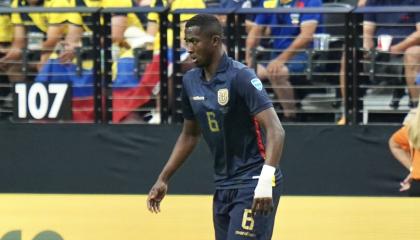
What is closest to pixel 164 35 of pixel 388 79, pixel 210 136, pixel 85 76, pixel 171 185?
pixel 85 76

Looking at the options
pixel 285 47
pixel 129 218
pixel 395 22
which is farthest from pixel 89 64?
pixel 395 22

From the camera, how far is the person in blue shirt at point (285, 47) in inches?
320

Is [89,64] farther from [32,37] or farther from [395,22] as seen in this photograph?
[395,22]

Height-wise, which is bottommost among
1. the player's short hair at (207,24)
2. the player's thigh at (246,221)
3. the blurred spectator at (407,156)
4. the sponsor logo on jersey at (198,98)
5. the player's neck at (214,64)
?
the blurred spectator at (407,156)

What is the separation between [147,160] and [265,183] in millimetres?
3548

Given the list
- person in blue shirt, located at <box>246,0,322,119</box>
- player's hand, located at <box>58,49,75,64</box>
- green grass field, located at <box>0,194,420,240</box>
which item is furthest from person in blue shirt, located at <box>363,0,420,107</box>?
player's hand, located at <box>58,49,75,64</box>

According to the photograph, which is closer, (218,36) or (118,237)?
(218,36)

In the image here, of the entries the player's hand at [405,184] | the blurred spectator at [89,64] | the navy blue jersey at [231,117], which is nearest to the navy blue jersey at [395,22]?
the player's hand at [405,184]

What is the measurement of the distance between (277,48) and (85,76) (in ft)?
5.66

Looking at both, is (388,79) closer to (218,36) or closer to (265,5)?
(265,5)

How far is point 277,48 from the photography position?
325 inches

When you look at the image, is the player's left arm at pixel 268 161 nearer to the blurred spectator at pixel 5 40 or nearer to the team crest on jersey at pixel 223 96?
the team crest on jersey at pixel 223 96

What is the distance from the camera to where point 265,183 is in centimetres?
510

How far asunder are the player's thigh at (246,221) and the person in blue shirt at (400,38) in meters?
2.90
